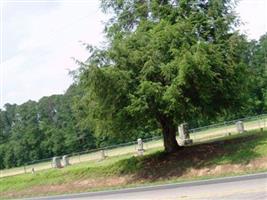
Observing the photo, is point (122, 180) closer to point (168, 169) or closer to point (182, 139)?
point (168, 169)

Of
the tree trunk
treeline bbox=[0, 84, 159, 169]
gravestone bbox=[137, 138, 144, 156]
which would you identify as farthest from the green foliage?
the tree trunk

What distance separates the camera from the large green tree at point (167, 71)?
3064 centimetres

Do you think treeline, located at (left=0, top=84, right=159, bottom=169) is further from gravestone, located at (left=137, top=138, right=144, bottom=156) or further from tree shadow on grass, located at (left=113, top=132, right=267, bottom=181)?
tree shadow on grass, located at (left=113, top=132, right=267, bottom=181)

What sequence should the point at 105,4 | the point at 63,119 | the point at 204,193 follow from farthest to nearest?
the point at 63,119 → the point at 105,4 → the point at 204,193

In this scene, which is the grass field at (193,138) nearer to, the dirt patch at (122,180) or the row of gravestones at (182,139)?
the row of gravestones at (182,139)

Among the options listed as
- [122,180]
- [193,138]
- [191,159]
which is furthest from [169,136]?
[193,138]

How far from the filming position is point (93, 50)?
33.2m

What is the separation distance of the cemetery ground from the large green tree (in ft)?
6.78

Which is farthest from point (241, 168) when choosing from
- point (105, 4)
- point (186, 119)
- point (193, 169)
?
point (105, 4)

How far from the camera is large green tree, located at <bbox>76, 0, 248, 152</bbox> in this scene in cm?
3064

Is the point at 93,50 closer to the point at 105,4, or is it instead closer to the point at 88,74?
the point at 88,74

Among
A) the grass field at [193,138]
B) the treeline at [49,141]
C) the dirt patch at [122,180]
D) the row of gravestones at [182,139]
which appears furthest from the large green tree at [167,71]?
the treeline at [49,141]

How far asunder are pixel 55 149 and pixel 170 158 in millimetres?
71788

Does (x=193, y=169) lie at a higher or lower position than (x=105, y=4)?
lower
